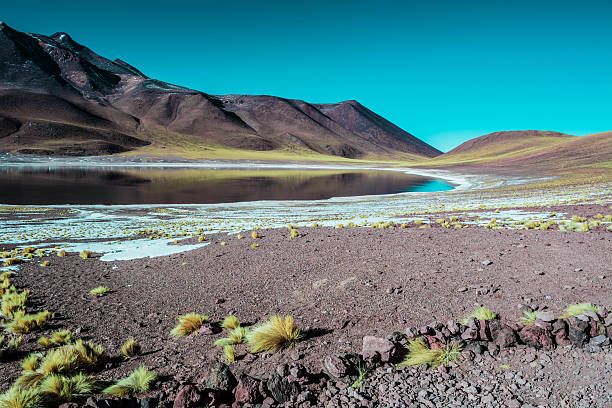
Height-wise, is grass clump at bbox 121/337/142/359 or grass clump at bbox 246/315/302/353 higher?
grass clump at bbox 246/315/302/353

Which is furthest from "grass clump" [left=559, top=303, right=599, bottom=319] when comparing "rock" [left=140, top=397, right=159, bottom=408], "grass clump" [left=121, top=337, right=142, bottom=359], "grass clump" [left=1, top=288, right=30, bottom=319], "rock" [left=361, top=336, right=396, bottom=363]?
"grass clump" [left=1, top=288, right=30, bottom=319]

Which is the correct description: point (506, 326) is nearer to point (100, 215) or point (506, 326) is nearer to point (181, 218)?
point (181, 218)

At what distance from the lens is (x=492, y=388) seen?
4477 mm

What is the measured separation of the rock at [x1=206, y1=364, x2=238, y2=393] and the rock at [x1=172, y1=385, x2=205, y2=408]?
0.78 feet

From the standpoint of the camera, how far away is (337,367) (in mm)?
4891

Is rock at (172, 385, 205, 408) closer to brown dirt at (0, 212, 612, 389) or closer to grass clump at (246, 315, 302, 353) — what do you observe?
brown dirt at (0, 212, 612, 389)

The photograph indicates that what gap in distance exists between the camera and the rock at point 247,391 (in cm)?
447

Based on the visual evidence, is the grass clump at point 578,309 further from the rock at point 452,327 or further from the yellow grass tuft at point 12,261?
the yellow grass tuft at point 12,261

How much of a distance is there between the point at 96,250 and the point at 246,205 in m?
23.5

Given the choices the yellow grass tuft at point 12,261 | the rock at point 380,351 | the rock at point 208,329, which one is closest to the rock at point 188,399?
the rock at point 208,329

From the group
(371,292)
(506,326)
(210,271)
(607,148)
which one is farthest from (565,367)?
(607,148)

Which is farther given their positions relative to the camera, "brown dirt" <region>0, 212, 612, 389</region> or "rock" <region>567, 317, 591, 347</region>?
"brown dirt" <region>0, 212, 612, 389</region>

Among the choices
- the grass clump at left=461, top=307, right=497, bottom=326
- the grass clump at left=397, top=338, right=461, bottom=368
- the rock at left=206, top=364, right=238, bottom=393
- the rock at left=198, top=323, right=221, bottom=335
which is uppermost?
the grass clump at left=461, top=307, right=497, bottom=326

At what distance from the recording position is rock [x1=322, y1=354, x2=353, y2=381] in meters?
4.86
